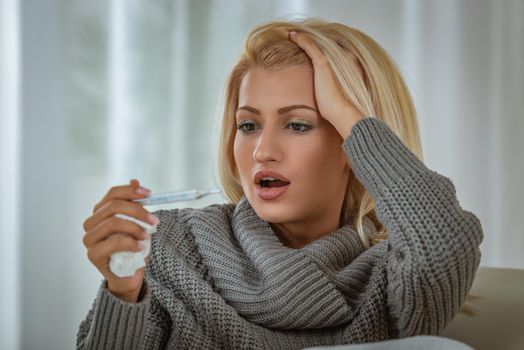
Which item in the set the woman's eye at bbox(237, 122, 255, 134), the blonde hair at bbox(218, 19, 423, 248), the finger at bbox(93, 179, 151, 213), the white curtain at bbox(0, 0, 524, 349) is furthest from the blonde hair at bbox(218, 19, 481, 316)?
the white curtain at bbox(0, 0, 524, 349)

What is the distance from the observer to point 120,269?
0.99m

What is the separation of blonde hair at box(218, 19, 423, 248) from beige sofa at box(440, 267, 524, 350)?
226 millimetres

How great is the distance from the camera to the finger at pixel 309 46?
1.28m

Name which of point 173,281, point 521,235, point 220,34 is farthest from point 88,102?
point 521,235

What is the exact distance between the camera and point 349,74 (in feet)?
4.16

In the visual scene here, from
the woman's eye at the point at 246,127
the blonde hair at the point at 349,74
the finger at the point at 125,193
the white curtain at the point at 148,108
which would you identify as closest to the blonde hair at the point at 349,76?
the blonde hair at the point at 349,74

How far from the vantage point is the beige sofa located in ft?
3.80

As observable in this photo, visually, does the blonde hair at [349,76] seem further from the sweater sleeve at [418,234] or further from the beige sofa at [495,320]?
the sweater sleeve at [418,234]

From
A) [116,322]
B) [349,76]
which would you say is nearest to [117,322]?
[116,322]

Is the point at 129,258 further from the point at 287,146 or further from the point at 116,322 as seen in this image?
the point at 287,146

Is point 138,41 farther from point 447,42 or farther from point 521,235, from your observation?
point 521,235

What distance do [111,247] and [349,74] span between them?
1.79ft

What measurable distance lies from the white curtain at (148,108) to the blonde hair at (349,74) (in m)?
0.77

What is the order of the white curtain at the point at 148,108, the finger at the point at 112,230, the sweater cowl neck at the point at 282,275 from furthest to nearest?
1. the white curtain at the point at 148,108
2. the sweater cowl neck at the point at 282,275
3. the finger at the point at 112,230
